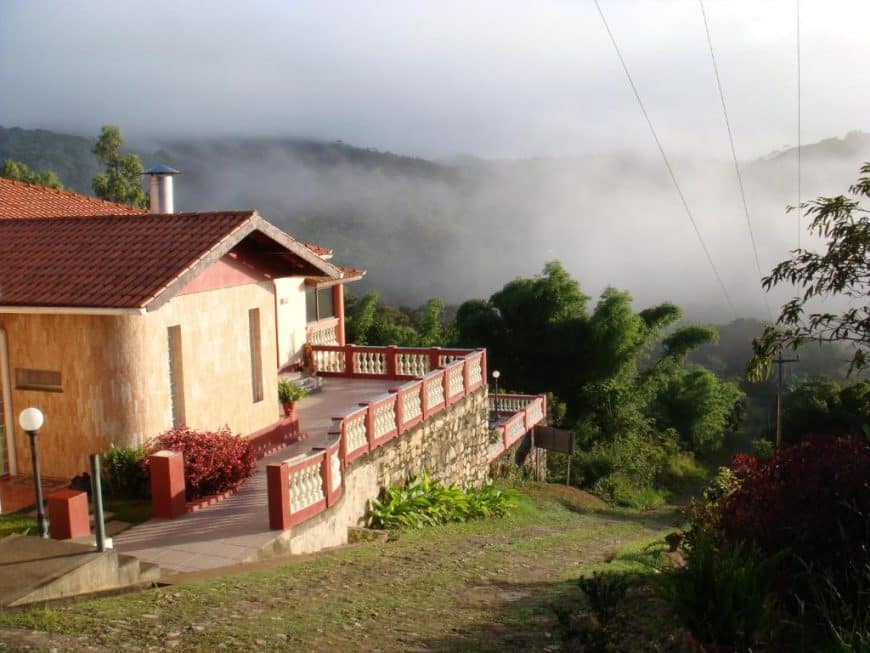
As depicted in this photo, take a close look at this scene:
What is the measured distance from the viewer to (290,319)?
2042 cm

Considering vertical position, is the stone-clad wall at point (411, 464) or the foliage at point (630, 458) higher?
the stone-clad wall at point (411, 464)

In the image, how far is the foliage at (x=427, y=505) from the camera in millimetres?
12852

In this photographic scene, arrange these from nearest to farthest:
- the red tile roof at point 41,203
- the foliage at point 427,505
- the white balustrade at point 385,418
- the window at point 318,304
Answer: the foliage at point 427,505 → the white balustrade at point 385,418 → the red tile roof at point 41,203 → the window at point 318,304

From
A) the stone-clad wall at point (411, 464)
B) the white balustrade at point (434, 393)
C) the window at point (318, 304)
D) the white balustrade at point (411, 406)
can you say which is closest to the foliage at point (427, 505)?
the stone-clad wall at point (411, 464)

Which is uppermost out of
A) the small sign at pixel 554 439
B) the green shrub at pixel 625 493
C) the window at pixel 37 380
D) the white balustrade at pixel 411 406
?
the window at pixel 37 380

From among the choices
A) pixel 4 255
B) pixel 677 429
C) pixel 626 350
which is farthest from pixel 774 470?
pixel 677 429

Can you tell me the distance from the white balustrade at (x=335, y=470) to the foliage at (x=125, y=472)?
95.0 inches

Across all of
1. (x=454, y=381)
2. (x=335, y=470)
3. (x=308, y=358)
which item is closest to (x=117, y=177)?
(x=308, y=358)

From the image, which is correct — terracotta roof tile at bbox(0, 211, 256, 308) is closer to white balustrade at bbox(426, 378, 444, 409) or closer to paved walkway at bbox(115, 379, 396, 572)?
paved walkway at bbox(115, 379, 396, 572)

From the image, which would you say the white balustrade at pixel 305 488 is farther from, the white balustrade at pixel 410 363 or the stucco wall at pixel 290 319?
the stucco wall at pixel 290 319

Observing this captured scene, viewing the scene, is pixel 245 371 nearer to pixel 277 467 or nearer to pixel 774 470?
pixel 277 467

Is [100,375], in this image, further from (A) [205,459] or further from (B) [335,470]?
(B) [335,470]

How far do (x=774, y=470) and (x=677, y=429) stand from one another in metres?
35.0

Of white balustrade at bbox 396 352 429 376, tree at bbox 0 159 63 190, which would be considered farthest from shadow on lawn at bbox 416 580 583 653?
tree at bbox 0 159 63 190
